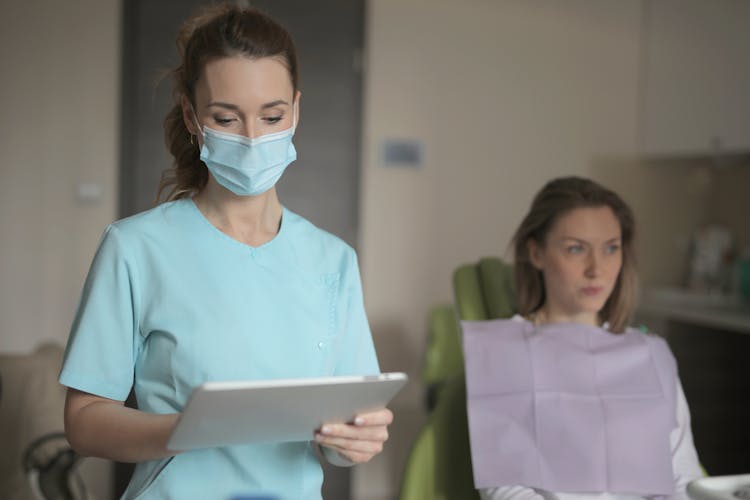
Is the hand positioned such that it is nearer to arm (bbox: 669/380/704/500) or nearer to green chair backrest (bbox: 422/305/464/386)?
arm (bbox: 669/380/704/500)

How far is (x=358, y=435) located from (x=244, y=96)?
1.61 ft

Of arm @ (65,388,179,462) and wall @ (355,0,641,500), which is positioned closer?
arm @ (65,388,179,462)

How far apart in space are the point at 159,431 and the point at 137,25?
2.29 m

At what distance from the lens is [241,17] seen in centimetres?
117

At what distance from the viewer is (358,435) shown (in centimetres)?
106

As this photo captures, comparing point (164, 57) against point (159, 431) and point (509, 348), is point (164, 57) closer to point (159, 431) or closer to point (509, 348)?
point (509, 348)

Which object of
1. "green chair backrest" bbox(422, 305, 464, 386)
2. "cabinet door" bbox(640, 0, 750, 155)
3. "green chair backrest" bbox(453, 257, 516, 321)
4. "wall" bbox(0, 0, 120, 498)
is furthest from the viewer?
"cabinet door" bbox(640, 0, 750, 155)

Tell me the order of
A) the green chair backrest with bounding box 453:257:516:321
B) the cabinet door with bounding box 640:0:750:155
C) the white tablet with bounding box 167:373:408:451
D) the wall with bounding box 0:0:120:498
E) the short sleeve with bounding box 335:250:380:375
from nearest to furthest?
the white tablet with bounding box 167:373:408:451, the short sleeve with bounding box 335:250:380:375, the green chair backrest with bounding box 453:257:516:321, the wall with bounding box 0:0:120:498, the cabinet door with bounding box 640:0:750:155

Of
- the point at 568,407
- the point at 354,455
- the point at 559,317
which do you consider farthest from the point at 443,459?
the point at 354,455

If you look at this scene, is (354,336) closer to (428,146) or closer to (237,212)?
(237,212)

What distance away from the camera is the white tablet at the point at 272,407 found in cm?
90

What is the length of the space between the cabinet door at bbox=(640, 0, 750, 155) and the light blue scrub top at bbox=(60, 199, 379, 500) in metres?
2.55

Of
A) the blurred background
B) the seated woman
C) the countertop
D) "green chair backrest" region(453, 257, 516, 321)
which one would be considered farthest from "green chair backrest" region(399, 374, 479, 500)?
the countertop

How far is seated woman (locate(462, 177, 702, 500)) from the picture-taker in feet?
5.70
